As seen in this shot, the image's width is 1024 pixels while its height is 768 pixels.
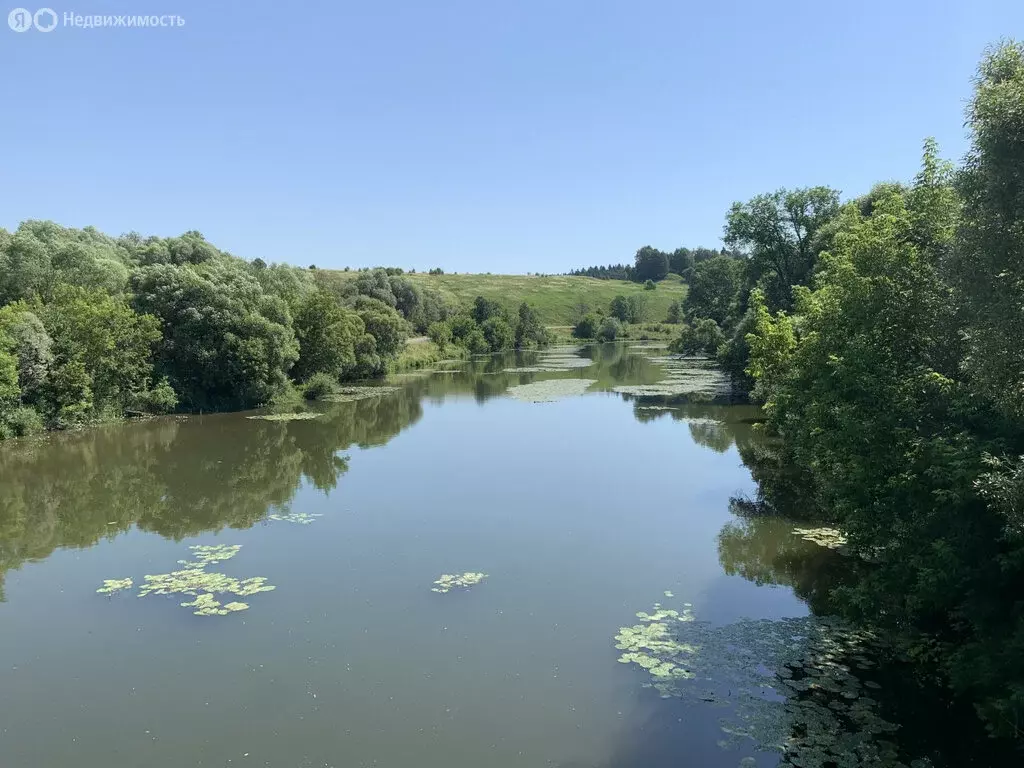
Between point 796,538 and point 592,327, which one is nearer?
point 796,538

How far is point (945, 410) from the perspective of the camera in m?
9.59

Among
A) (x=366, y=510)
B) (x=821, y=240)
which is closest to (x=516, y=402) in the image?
(x=821, y=240)

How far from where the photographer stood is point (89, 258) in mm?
40188

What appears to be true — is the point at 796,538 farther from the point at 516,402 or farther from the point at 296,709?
the point at 516,402

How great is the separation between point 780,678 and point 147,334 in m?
35.2

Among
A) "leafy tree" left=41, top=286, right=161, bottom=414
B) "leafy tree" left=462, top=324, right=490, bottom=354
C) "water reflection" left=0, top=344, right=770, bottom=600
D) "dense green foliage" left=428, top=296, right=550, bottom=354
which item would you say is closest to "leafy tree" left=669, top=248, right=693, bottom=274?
"dense green foliage" left=428, top=296, right=550, bottom=354

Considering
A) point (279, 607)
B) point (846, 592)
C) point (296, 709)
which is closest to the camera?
point (296, 709)

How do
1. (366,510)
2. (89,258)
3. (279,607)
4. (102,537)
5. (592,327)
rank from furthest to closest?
(592,327)
(89,258)
(366,510)
(102,537)
(279,607)

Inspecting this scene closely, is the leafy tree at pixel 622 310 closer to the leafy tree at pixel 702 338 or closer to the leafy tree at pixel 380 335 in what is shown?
the leafy tree at pixel 702 338

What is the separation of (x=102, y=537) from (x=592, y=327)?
10870 centimetres

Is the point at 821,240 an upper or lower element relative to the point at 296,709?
upper

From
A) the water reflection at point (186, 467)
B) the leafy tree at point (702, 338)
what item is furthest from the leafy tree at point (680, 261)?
the water reflection at point (186, 467)

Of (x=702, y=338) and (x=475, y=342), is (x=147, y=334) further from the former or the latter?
(x=475, y=342)

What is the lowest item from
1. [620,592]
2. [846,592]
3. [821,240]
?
[620,592]
